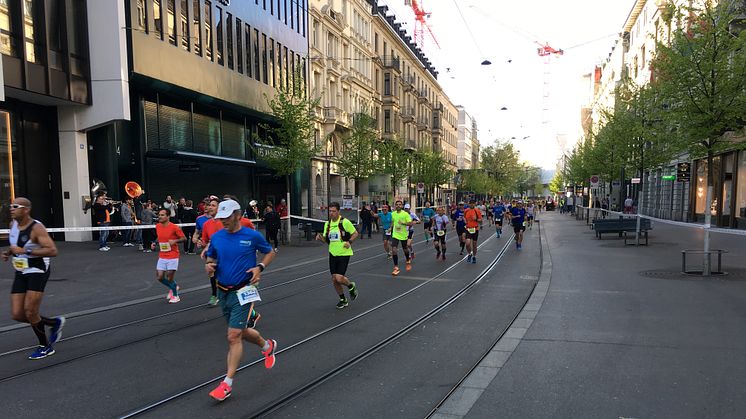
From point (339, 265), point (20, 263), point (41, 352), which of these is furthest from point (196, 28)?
point (41, 352)

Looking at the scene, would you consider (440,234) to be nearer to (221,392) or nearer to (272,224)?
(272,224)

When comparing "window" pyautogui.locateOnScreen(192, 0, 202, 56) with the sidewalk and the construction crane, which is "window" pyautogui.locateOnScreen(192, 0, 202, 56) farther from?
the construction crane

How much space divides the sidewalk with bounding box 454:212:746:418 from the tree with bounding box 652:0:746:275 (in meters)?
3.20

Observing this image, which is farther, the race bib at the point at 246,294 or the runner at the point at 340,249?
the runner at the point at 340,249

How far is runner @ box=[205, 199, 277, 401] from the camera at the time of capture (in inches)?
173

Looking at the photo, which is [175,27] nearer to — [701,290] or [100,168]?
[100,168]

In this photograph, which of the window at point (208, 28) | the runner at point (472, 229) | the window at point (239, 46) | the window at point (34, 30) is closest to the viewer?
the runner at point (472, 229)

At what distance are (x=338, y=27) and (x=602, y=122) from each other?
19.8 metres

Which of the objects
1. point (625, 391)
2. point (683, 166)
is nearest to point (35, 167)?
point (625, 391)

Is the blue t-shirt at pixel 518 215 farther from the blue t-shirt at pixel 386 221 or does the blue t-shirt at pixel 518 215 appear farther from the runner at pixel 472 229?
the blue t-shirt at pixel 386 221

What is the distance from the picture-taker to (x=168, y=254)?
27.4ft

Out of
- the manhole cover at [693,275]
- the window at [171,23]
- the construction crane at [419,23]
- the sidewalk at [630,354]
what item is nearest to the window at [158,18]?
the window at [171,23]

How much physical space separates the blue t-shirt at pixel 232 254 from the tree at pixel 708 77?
33.6 feet

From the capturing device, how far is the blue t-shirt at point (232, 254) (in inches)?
177
